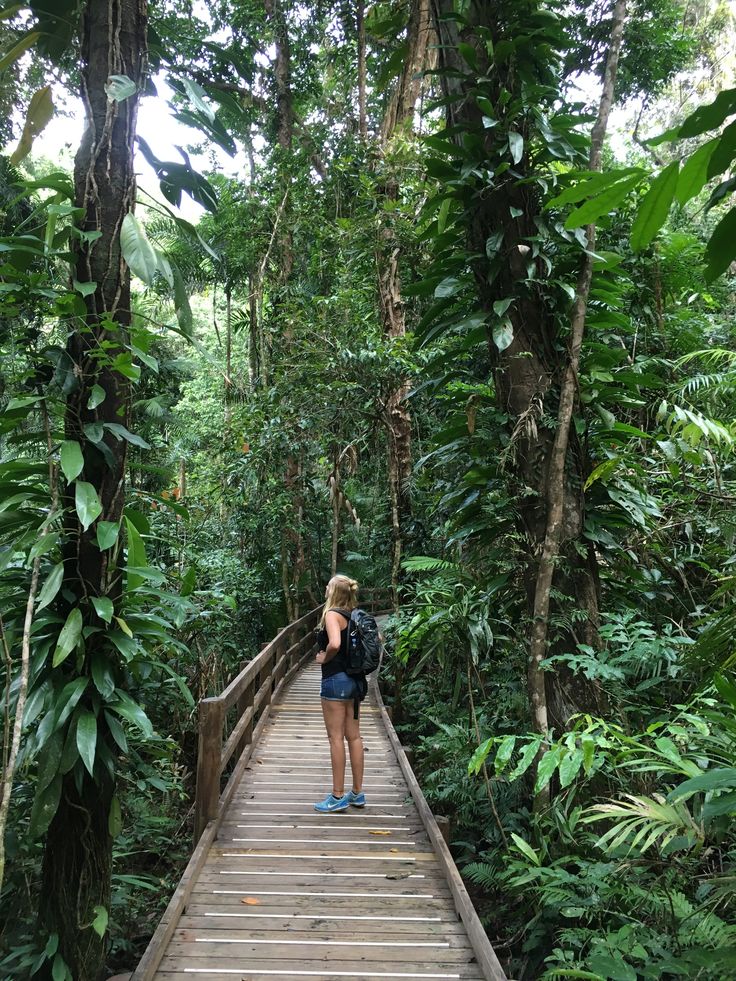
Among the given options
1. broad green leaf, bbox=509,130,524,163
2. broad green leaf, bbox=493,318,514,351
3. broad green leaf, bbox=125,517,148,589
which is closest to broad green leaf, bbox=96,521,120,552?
broad green leaf, bbox=125,517,148,589

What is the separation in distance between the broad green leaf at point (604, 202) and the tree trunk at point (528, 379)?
195 cm

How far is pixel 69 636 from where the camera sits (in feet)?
7.20

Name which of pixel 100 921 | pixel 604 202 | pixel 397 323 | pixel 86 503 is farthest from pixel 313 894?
A: pixel 397 323

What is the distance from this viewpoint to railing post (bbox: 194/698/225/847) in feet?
13.0

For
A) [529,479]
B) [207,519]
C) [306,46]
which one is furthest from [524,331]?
[306,46]

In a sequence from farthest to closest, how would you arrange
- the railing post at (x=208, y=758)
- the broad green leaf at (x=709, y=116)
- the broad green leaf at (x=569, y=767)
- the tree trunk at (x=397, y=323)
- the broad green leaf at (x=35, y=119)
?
1. the tree trunk at (x=397, y=323)
2. the railing post at (x=208, y=758)
3. the broad green leaf at (x=35, y=119)
4. the broad green leaf at (x=569, y=767)
5. the broad green leaf at (x=709, y=116)

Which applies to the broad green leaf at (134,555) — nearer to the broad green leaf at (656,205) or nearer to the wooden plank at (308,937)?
the wooden plank at (308,937)

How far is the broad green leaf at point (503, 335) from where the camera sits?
303 cm

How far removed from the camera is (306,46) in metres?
11.9

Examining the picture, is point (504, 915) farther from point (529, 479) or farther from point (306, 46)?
point (306, 46)

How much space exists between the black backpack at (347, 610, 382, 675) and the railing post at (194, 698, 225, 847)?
0.85 meters

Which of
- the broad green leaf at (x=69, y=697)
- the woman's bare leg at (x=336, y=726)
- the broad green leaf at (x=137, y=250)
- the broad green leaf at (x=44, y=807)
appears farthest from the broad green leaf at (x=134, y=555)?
the woman's bare leg at (x=336, y=726)

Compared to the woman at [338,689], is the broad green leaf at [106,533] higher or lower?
higher

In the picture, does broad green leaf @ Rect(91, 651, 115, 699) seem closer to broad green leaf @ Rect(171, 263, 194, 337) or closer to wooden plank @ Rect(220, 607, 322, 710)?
broad green leaf @ Rect(171, 263, 194, 337)
